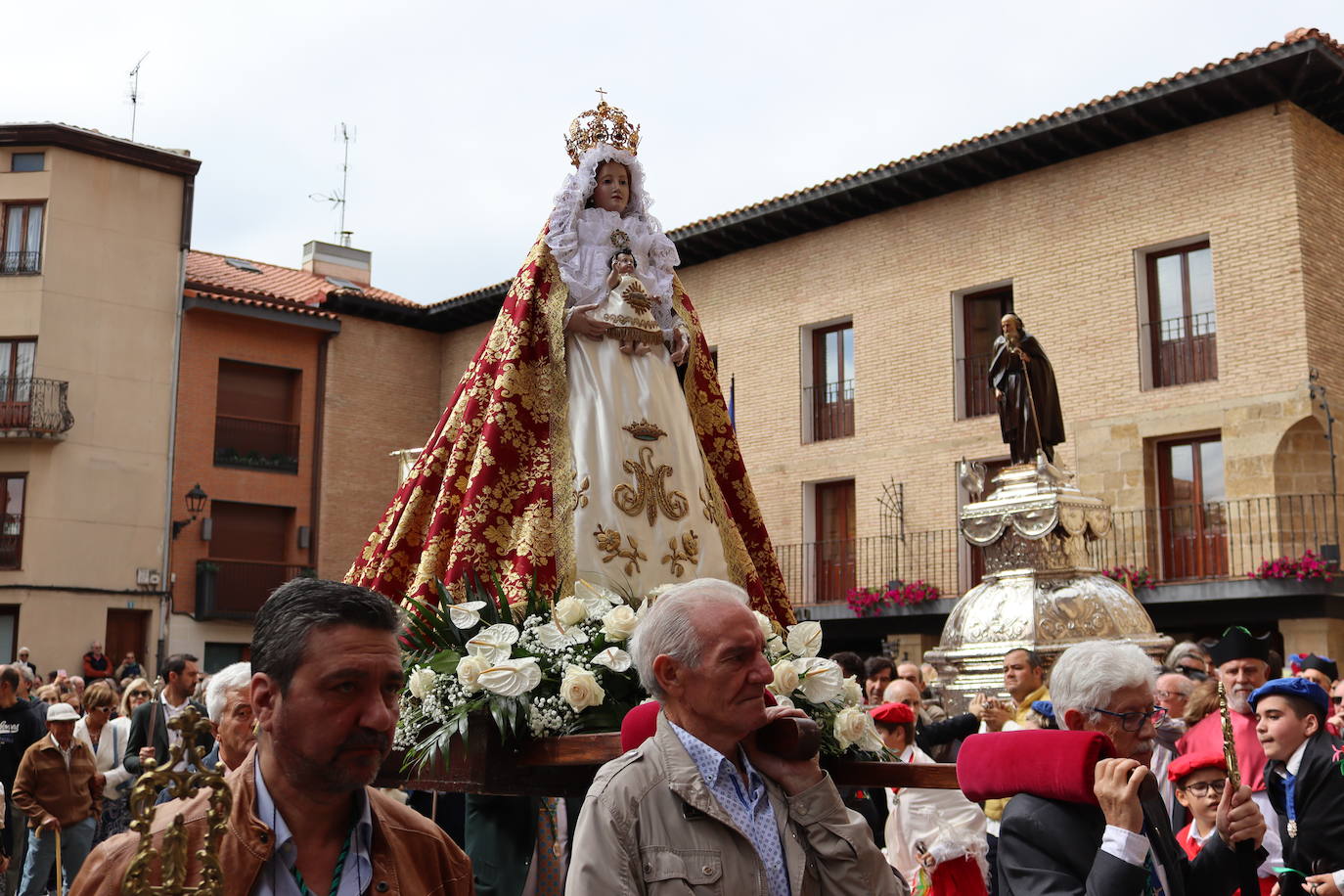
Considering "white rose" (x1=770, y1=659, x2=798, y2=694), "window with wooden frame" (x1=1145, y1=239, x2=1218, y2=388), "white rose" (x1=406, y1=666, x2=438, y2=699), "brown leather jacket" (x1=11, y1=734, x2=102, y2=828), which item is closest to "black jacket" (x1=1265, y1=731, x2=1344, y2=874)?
"white rose" (x1=770, y1=659, x2=798, y2=694)

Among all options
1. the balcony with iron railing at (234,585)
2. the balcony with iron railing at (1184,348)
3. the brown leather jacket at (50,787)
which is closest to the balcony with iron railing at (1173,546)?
the balcony with iron railing at (1184,348)

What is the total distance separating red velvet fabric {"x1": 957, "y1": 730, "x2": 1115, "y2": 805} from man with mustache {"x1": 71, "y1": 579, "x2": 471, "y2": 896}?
1.04 metres

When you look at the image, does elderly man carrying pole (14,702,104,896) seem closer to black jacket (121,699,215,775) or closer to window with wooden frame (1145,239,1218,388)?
black jacket (121,699,215,775)

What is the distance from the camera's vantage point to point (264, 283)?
28.9 metres

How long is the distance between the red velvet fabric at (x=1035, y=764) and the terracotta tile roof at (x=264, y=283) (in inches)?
994

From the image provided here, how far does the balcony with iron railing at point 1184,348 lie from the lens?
18172mm

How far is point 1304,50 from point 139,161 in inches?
756

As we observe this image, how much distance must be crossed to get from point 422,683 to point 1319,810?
279 cm

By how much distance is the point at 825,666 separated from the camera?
3.84 meters

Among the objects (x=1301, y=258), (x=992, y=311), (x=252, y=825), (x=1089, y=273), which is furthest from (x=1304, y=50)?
(x=252, y=825)

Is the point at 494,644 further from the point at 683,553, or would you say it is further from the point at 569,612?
the point at 683,553

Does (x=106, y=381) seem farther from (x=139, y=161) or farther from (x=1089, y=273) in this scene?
(x=1089, y=273)

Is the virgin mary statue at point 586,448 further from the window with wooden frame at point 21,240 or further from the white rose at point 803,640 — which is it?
the window with wooden frame at point 21,240

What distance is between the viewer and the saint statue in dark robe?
40.1ft
